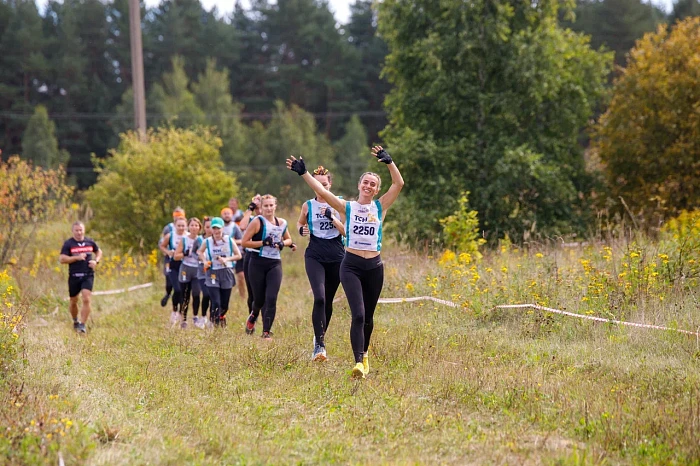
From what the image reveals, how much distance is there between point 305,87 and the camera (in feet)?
185

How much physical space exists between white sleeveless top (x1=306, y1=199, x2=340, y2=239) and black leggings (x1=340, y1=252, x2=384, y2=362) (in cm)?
117

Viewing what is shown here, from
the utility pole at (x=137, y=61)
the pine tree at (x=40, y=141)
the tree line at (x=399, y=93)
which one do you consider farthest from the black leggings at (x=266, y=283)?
the pine tree at (x=40, y=141)

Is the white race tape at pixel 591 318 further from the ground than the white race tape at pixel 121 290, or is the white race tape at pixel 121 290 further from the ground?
the white race tape at pixel 591 318

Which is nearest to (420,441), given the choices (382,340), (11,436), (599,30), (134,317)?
(11,436)

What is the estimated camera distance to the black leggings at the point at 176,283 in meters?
13.6

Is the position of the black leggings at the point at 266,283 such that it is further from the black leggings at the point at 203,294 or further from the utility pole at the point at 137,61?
the utility pole at the point at 137,61


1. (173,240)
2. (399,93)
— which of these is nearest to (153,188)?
(399,93)

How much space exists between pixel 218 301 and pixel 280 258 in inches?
74.3

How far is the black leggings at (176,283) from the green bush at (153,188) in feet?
28.8

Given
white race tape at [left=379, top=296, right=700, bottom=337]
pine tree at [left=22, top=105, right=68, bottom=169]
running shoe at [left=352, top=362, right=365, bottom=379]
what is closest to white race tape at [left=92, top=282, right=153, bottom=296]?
white race tape at [left=379, top=296, right=700, bottom=337]

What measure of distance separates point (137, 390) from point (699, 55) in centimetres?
1749

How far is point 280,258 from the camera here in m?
11.1

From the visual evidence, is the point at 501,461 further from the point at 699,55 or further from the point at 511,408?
the point at 699,55

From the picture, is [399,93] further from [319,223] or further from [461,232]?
[319,223]
